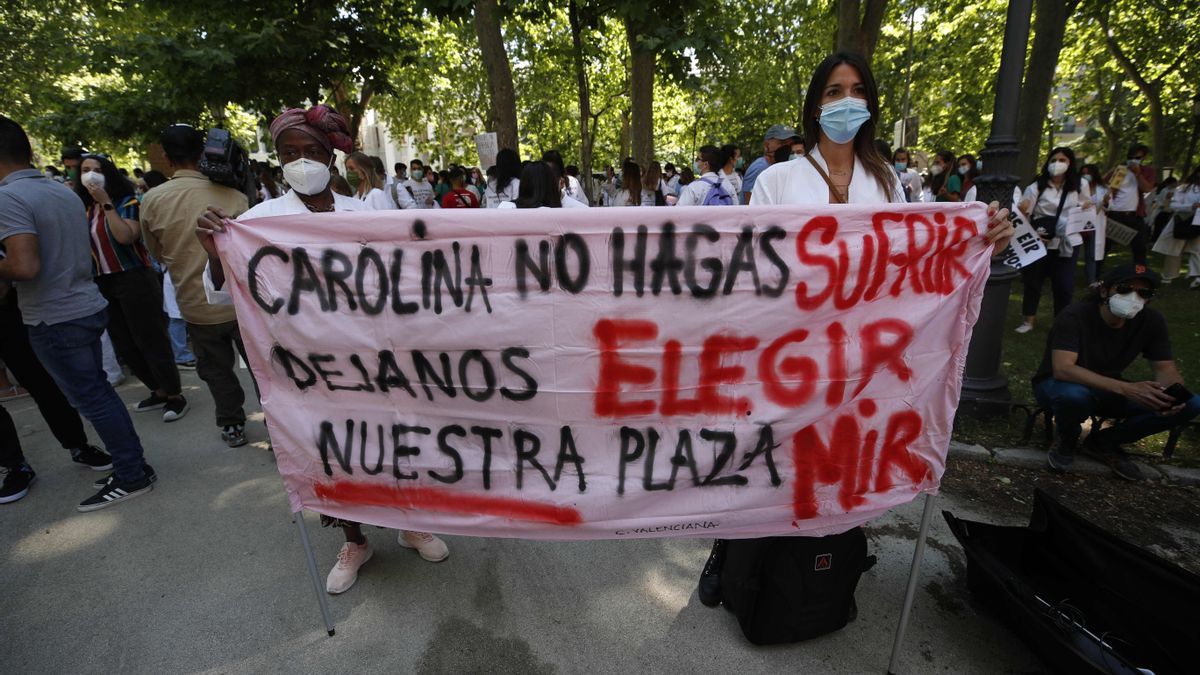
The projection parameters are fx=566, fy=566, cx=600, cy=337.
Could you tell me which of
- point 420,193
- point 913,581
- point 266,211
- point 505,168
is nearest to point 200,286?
point 266,211

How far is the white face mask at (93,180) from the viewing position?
374 cm

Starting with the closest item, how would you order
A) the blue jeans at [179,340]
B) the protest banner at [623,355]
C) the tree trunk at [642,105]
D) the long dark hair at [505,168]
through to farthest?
1. the protest banner at [623,355]
2. the long dark hair at [505,168]
3. the blue jeans at [179,340]
4. the tree trunk at [642,105]

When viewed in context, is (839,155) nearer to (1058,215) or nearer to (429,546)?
(429,546)

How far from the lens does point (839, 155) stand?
7.23ft

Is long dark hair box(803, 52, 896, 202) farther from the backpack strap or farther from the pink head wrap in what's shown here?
the pink head wrap

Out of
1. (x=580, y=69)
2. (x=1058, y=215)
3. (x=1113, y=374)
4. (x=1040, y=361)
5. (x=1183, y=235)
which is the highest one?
(x=580, y=69)

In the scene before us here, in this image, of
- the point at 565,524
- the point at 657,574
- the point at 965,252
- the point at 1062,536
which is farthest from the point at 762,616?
the point at 965,252

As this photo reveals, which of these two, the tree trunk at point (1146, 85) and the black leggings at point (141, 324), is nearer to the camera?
the black leggings at point (141, 324)

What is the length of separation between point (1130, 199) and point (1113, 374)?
7201mm

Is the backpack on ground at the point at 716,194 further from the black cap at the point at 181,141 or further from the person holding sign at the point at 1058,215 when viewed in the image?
the black cap at the point at 181,141

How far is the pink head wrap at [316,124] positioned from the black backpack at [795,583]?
95.8 inches

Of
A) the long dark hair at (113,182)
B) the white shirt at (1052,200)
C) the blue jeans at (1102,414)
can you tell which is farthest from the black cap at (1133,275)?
the long dark hair at (113,182)

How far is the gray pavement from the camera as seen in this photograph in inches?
87.4

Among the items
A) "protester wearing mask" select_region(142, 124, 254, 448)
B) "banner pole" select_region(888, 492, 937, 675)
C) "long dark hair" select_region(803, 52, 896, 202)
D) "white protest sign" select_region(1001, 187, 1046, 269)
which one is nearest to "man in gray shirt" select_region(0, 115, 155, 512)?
"protester wearing mask" select_region(142, 124, 254, 448)
